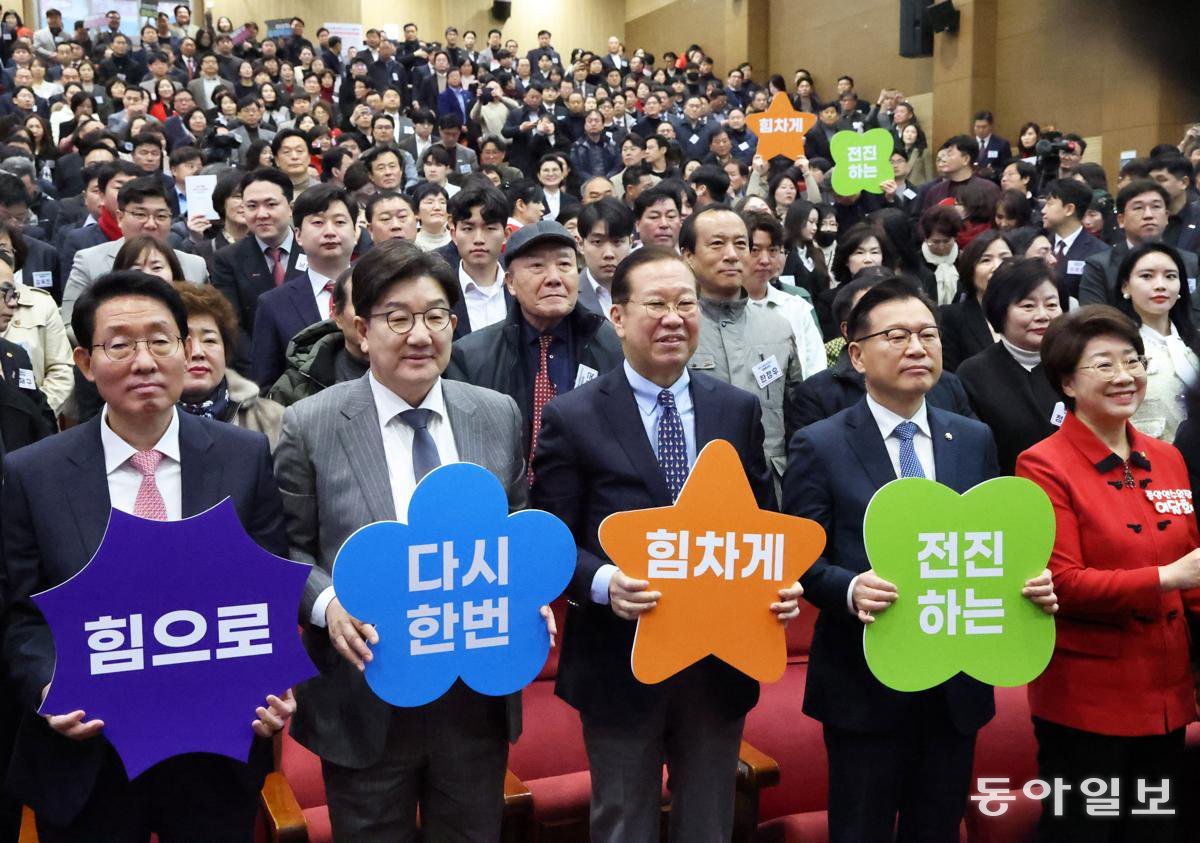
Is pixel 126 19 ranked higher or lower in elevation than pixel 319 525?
higher

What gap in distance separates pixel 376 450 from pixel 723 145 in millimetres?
8753

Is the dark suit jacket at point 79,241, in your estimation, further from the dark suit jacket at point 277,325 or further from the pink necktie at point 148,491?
the pink necktie at point 148,491

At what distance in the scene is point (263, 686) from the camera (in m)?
1.92

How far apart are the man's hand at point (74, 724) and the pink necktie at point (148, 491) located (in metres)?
0.31

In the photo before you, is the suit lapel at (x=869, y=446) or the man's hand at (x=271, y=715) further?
the suit lapel at (x=869, y=446)

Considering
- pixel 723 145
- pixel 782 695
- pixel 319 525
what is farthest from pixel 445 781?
pixel 723 145

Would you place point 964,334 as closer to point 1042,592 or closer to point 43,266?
point 1042,592

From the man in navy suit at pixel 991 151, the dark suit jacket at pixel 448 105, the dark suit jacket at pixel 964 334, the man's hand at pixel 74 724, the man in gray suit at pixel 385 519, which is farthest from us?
the dark suit jacket at pixel 448 105

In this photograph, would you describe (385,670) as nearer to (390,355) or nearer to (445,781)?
(445,781)

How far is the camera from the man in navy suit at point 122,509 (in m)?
1.91

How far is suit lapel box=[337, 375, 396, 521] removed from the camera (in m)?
2.11

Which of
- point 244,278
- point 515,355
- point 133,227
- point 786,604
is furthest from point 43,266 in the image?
point 786,604

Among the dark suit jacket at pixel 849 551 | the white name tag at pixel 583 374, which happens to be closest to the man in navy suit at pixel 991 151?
the white name tag at pixel 583 374

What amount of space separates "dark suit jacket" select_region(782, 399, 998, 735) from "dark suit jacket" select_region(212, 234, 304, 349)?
2.89m
